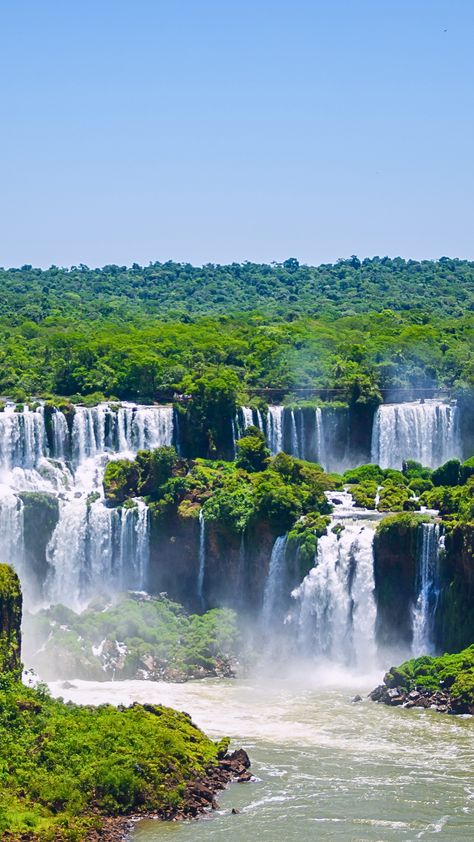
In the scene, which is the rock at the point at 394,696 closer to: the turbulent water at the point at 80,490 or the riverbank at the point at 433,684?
the riverbank at the point at 433,684

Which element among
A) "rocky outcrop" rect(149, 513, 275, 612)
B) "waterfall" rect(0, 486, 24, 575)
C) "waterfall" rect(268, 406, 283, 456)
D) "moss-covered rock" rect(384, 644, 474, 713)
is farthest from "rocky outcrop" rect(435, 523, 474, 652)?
"waterfall" rect(268, 406, 283, 456)

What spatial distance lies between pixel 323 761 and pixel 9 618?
37.6 ft

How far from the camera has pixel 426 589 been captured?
68938mm

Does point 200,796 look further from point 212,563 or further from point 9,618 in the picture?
point 212,563

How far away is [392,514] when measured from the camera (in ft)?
242

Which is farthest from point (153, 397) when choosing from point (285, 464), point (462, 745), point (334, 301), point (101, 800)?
point (334, 301)

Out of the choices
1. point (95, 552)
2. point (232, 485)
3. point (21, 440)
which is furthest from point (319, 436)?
point (95, 552)

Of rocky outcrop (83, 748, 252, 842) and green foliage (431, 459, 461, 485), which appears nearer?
rocky outcrop (83, 748, 252, 842)

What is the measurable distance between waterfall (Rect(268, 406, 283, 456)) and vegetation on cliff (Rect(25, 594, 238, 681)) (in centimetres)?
1574

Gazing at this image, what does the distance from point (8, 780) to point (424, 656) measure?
20950 mm

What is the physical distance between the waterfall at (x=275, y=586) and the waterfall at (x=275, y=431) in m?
14.6

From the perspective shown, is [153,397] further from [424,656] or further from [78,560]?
[424,656]

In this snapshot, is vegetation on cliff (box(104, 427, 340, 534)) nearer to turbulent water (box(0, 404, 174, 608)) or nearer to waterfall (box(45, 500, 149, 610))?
waterfall (box(45, 500, 149, 610))

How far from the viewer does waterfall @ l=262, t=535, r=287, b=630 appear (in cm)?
7288
